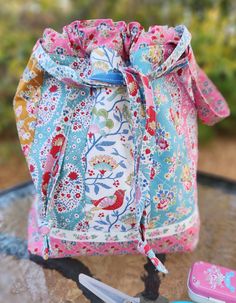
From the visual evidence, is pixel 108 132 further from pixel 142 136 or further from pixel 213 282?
pixel 213 282

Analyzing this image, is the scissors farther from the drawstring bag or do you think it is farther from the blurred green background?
the blurred green background

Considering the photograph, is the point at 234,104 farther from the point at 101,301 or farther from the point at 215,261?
the point at 101,301

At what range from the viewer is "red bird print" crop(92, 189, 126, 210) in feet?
1.90

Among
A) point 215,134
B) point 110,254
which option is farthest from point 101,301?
point 215,134

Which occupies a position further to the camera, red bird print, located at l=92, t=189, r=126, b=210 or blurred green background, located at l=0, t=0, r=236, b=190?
blurred green background, located at l=0, t=0, r=236, b=190

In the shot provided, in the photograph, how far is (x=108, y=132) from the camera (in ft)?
1.86

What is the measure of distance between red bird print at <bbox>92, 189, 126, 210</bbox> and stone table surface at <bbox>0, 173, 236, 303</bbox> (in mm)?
108

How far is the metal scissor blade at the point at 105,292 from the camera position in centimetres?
56

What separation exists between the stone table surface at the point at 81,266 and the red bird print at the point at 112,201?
11 cm

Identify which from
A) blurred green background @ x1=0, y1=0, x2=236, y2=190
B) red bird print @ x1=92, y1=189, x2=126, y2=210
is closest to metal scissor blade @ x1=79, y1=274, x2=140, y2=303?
red bird print @ x1=92, y1=189, x2=126, y2=210

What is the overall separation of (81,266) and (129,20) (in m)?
1.08

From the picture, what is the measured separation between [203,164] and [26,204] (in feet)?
3.11

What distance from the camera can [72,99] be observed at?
0.58 meters

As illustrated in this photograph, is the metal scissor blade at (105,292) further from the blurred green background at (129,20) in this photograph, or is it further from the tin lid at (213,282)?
the blurred green background at (129,20)
